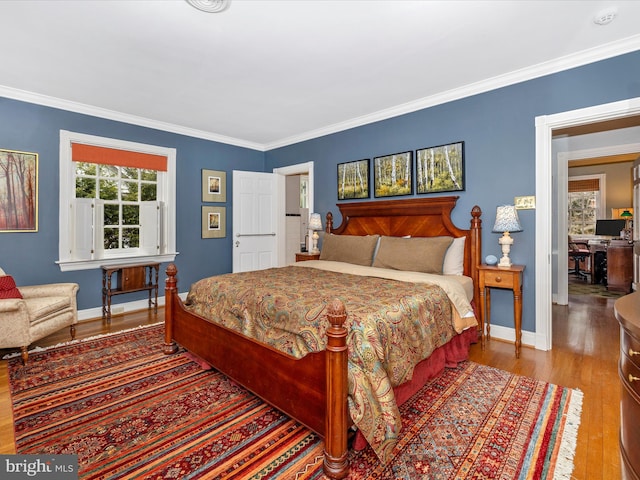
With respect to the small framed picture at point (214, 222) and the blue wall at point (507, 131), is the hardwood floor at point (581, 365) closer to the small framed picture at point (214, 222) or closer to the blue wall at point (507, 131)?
the blue wall at point (507, 131)

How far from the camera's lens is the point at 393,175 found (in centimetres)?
420

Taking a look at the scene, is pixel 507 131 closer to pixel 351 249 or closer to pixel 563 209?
pixel 351 249

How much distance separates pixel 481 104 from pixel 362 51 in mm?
1534

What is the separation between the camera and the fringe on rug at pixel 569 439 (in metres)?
1.57

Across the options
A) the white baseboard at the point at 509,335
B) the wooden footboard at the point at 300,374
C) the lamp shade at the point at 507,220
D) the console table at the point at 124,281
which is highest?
the lamp shade at the point at 507,220

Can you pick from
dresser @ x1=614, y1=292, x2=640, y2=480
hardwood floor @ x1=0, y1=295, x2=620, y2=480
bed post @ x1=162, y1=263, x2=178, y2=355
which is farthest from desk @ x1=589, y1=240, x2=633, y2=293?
bed post @ x1=162, y1=263, x2=178, y2=355

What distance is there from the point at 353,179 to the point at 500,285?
7.75ft

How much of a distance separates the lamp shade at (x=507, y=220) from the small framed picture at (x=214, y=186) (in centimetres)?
404

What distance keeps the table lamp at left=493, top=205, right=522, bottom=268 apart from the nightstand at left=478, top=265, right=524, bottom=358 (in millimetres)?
102

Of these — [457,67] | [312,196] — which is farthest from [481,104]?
[312,196]

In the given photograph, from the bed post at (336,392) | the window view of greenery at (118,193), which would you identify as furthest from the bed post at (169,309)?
the window view of greenery at (118,193)

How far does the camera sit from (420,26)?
2.44 metres

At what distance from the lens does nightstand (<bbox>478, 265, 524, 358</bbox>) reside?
2975 millimetres

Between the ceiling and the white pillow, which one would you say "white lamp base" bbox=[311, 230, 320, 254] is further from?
the white pillow
